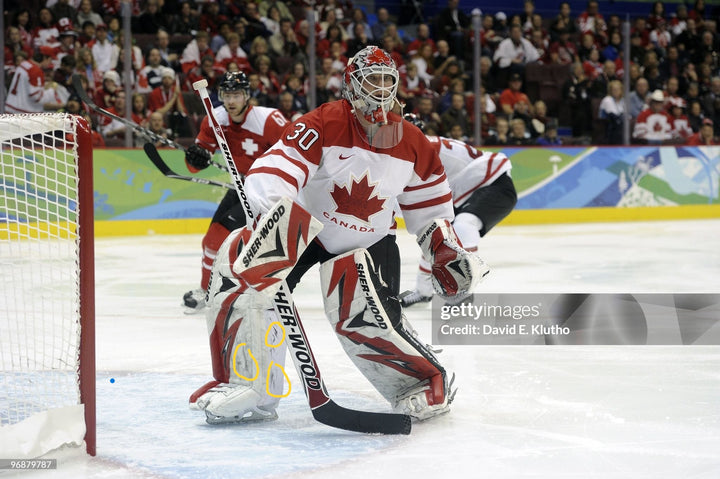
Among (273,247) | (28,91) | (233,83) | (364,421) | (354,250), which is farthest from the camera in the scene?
(28,91)

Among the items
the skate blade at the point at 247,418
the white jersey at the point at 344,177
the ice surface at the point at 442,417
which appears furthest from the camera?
the skate blade at the point at 247,418

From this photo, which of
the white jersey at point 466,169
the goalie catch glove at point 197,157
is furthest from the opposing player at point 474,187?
the goalie catch glove at point 197,157

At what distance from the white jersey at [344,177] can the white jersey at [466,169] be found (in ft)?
6.31

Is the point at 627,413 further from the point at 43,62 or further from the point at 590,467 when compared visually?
the point at 43,62

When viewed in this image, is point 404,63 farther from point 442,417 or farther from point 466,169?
point 442,417

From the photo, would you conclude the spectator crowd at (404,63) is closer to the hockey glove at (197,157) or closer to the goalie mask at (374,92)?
the hockey glove at (197,157)

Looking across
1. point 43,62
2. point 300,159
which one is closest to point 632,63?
point 43,62

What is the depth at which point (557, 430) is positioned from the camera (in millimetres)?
2723

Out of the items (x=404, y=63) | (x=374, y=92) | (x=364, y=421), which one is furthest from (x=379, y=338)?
(x=404, y=63)

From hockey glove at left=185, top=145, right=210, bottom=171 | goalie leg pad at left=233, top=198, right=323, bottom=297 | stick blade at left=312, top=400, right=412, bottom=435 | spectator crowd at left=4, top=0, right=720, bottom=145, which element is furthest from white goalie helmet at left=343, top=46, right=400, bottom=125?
spectator crowd at left=4, top=0, right=720, bottom=145

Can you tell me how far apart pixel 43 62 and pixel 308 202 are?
549 cm

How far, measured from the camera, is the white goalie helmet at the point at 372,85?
270cm

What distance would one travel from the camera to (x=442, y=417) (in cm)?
286

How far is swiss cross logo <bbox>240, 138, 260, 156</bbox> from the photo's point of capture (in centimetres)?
472
